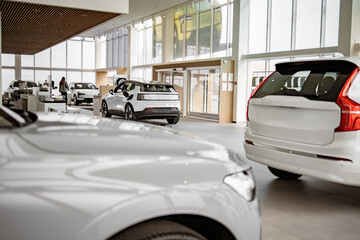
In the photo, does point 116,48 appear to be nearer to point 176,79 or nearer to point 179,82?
point 176,79

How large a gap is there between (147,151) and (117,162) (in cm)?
15

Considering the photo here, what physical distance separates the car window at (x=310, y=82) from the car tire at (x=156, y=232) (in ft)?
9.03

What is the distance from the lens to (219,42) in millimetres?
17531

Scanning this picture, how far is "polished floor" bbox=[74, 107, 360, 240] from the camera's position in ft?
10.8

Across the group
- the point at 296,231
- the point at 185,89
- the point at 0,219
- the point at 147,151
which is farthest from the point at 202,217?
the point at 185,89

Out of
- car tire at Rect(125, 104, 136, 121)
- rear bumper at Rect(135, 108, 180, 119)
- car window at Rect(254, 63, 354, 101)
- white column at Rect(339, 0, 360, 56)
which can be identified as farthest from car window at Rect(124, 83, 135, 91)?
car window at Rect(254, 63, 354, 101)

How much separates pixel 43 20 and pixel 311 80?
35.0 ft

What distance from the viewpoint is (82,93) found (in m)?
22.8

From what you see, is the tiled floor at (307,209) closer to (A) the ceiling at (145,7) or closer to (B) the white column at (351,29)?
(B) the white column at (351,29)

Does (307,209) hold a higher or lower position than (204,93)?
lower

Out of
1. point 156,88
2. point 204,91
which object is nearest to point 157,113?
point 156,88

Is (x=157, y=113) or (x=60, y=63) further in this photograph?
(x=60, y=63)

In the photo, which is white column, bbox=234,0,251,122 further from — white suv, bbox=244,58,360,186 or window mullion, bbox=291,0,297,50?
white suv, bbox=244,58,360,186

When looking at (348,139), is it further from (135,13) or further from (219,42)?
(135,13)
